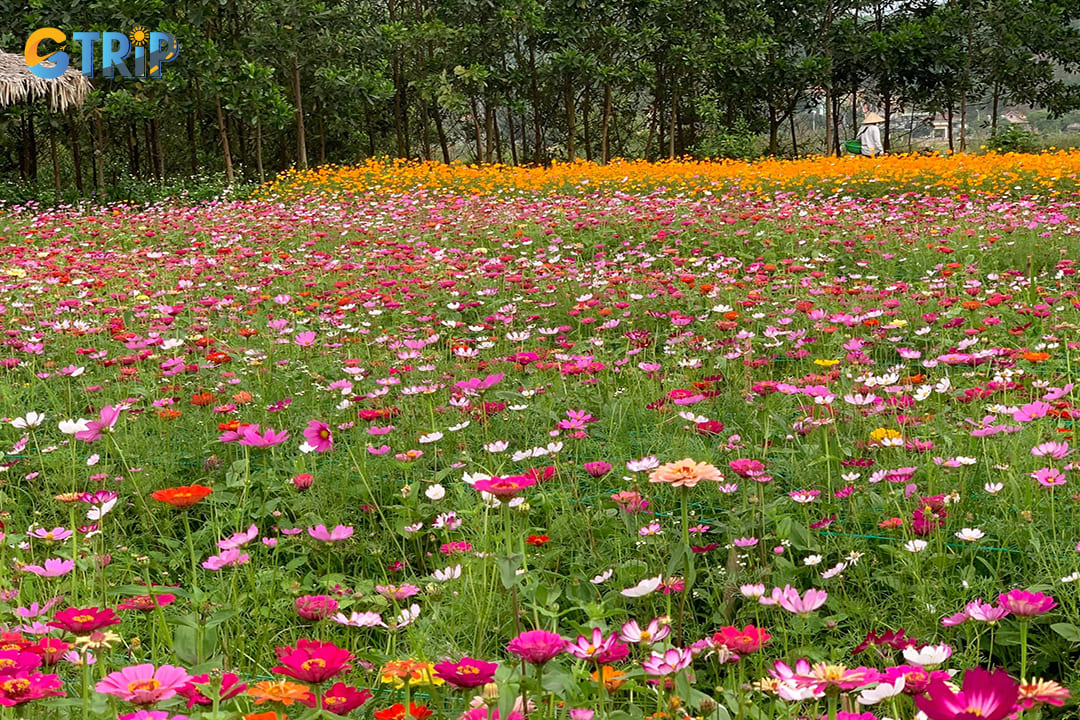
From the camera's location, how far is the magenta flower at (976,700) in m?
0.58

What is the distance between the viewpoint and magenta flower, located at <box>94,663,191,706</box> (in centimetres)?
81

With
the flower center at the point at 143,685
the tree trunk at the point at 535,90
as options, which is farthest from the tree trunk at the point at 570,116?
the flower center at the point at 143,685

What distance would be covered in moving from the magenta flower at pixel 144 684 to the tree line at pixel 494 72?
14.8 metres

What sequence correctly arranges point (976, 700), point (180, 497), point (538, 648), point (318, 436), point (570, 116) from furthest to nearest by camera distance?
point (570, 116), point (318, 436), point (180, 497), point (538, 648), point (976, 700)

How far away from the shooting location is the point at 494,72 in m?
19.6

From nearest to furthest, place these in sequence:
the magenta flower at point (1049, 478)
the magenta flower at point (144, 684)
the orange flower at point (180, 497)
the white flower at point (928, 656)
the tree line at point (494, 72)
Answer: the magenta flower at point (144, 684) → the white flower at point (928, 656) → the orange flower at point (180, 497) → the magenta flower at point (1049, 478) → the tree line at point (494, 72)

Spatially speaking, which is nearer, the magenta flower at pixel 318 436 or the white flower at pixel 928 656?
the white flower at pixel 928 656

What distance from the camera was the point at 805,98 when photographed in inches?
933

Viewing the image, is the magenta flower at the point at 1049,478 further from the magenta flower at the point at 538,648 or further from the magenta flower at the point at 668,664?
the magenta flower at the point at 538,648

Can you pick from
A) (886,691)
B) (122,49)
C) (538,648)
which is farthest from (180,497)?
(122,49)

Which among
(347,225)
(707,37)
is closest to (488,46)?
(707,37)

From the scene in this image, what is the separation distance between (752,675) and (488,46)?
1909 cm

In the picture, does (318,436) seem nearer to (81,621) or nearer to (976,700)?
(81,621)

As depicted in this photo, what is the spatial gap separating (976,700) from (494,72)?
20099 mm
